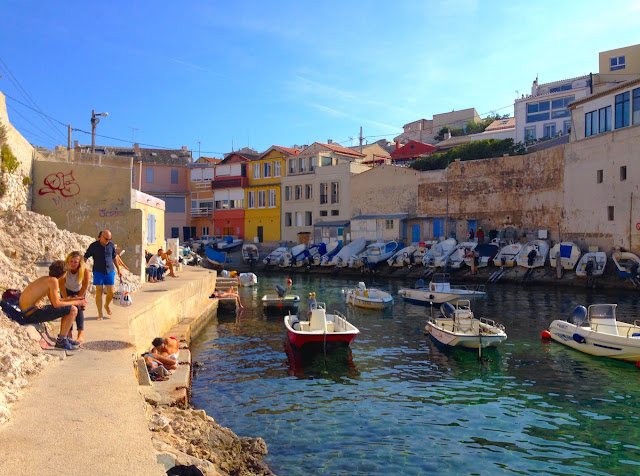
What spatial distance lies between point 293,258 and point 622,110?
2703 cm

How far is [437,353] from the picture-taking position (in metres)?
15.2

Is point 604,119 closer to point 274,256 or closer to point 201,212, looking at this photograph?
point 274,256

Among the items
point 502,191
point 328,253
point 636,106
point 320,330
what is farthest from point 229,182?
point 320,330

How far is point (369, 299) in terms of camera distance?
79.4ft

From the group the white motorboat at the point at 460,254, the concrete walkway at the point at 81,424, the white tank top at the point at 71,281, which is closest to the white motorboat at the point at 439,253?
the white motorboat at the point at 460,254

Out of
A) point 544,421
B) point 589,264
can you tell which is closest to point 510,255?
point 589,264

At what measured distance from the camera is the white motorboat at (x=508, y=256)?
35.5 metres

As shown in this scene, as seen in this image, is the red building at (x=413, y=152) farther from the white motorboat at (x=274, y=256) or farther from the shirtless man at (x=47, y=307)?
the shirtless man at (x=47, y=307)

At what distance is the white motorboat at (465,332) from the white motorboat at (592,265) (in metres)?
17.6

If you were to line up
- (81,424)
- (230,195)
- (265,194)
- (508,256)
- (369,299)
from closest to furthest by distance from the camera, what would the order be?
(81,424) < (369,299) < (508,256) < (265,194) < (230,195)

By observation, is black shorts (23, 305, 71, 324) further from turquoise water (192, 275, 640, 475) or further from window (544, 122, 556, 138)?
window (544, 122, 556, 138)

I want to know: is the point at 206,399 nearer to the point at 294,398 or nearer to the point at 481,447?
the point at 294,398

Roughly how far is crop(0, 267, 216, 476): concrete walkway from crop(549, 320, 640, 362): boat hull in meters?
12.0

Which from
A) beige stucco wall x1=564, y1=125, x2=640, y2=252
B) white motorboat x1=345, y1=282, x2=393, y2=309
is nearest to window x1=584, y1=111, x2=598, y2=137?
beige stucco wall x1=564, y1=125, x2=640, y2=252
